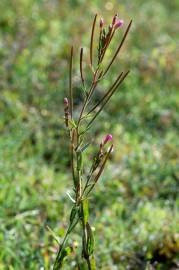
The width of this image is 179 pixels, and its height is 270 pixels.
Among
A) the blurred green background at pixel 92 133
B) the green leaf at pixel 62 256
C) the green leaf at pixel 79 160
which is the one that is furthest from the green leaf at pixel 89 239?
the blurred green background at pixel 92 133

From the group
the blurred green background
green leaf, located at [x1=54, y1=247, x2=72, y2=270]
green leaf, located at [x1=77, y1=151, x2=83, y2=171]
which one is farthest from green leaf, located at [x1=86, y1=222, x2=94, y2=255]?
the blurred green background

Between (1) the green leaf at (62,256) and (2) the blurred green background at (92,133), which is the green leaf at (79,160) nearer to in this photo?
(1) the green leaf at (62,256)

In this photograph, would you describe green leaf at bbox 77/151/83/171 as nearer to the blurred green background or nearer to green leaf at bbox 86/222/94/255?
green leaf at bbox 86/222/94/255

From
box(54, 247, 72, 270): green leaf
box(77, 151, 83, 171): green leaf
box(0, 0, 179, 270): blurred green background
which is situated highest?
box(0, 0, 179, 270): blurred green background

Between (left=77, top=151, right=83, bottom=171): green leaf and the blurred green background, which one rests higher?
the blurred green background

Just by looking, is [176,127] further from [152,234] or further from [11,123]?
[152,234]

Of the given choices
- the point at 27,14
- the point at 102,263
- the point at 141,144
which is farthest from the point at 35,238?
the point at 27,14

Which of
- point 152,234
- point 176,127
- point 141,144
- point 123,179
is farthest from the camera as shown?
point 176,127

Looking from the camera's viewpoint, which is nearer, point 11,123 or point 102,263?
point 102,263
